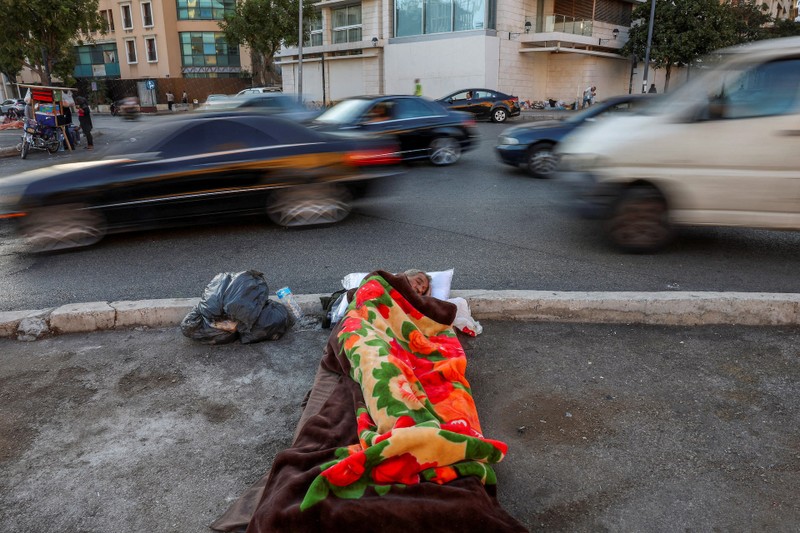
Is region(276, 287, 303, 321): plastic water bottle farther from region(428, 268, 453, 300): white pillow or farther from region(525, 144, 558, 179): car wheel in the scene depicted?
region(525, 144, 558, 179): car wheel

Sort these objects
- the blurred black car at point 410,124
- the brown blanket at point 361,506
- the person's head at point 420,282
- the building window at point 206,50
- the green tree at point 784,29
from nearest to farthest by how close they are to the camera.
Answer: the brown blanket at point 361,506 < the person's head at point 420,282 < the blurred black car at point 410,124 < the green tree at point 784,29 < the building window at point 206,50

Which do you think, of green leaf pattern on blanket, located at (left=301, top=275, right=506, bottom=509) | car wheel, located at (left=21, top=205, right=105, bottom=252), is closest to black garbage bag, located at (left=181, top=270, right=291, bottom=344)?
green leaf pattern on blanket, located at (left=301, top=275, right=506, bottom=509)

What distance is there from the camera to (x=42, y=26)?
2567 cm

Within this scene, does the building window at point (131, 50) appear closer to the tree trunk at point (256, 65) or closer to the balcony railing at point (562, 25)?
the tree trunk at point (256, 65)

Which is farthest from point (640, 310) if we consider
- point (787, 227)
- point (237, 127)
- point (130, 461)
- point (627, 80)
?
point (627, 80)

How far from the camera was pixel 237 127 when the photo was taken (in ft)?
22.4

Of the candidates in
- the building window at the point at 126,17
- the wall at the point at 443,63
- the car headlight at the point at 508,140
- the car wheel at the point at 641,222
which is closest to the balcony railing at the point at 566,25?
the wall at the point at 443,63

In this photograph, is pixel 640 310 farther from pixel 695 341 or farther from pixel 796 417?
pixel 796 417

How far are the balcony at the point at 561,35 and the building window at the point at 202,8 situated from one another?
28.3m

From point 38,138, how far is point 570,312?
56.4 feet

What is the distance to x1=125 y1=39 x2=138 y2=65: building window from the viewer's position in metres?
53.4

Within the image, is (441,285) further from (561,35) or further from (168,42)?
(168,42)

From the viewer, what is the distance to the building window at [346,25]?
38.6 metres

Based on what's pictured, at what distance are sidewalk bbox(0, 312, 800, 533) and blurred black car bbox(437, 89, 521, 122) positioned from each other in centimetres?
2197
